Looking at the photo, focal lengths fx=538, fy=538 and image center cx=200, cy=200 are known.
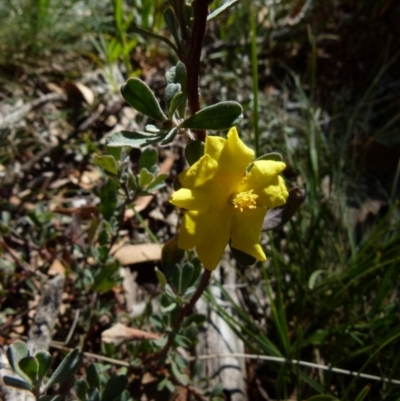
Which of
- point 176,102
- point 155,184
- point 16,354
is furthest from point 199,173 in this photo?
point 16,354

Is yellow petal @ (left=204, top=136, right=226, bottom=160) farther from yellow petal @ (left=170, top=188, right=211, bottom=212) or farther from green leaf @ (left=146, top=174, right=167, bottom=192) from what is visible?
green leaf @ (left=146, top=174, right=167, bottom=192)

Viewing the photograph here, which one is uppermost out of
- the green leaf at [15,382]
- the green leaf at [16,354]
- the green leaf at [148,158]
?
the green leaf at [148,158]

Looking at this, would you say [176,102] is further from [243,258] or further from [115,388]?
[115,388]

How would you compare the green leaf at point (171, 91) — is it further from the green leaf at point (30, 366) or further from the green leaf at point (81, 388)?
→ the green leaf at point (81, 388)

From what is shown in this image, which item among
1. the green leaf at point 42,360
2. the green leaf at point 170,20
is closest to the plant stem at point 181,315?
the green leaf at point 42,360

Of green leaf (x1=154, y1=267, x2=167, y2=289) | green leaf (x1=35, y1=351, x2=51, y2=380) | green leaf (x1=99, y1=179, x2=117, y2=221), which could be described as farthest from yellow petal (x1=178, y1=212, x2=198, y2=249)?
green leaf (x1=99, y1=179, x2=117, y2=221)
